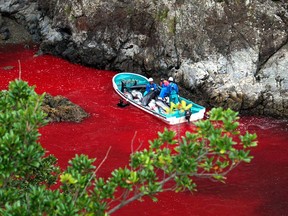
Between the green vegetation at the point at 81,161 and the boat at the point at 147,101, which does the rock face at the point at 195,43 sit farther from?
the green vegetation at the point at 81,161

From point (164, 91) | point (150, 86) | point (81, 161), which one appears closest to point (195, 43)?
point (150, 86)

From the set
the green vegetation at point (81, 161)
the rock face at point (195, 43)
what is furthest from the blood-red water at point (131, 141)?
the green vegetation at point (81, 161)

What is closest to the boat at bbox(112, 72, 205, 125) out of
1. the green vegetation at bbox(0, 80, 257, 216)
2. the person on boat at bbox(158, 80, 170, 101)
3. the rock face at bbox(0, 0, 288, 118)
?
the person on boat at bbox(158, 80, 170, 101)

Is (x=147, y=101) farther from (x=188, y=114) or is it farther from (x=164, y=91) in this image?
(x=188, y=114)

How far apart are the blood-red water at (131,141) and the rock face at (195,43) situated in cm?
127

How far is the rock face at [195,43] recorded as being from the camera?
24172mm

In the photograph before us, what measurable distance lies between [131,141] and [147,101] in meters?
3.94

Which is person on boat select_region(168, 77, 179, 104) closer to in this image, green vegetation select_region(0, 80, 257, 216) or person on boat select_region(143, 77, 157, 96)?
person on boat select_region(143, 77, 157, 96)

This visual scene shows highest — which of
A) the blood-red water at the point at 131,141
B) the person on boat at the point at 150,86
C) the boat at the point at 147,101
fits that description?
the person on boat at the point at 150,86

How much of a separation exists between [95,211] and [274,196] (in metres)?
10.7

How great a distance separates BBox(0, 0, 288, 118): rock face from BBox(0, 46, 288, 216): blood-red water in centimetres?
127

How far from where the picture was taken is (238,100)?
78.4 ft

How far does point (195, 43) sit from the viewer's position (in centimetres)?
2600

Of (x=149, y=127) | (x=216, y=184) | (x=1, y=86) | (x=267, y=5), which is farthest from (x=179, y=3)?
(x=216, y=184)
